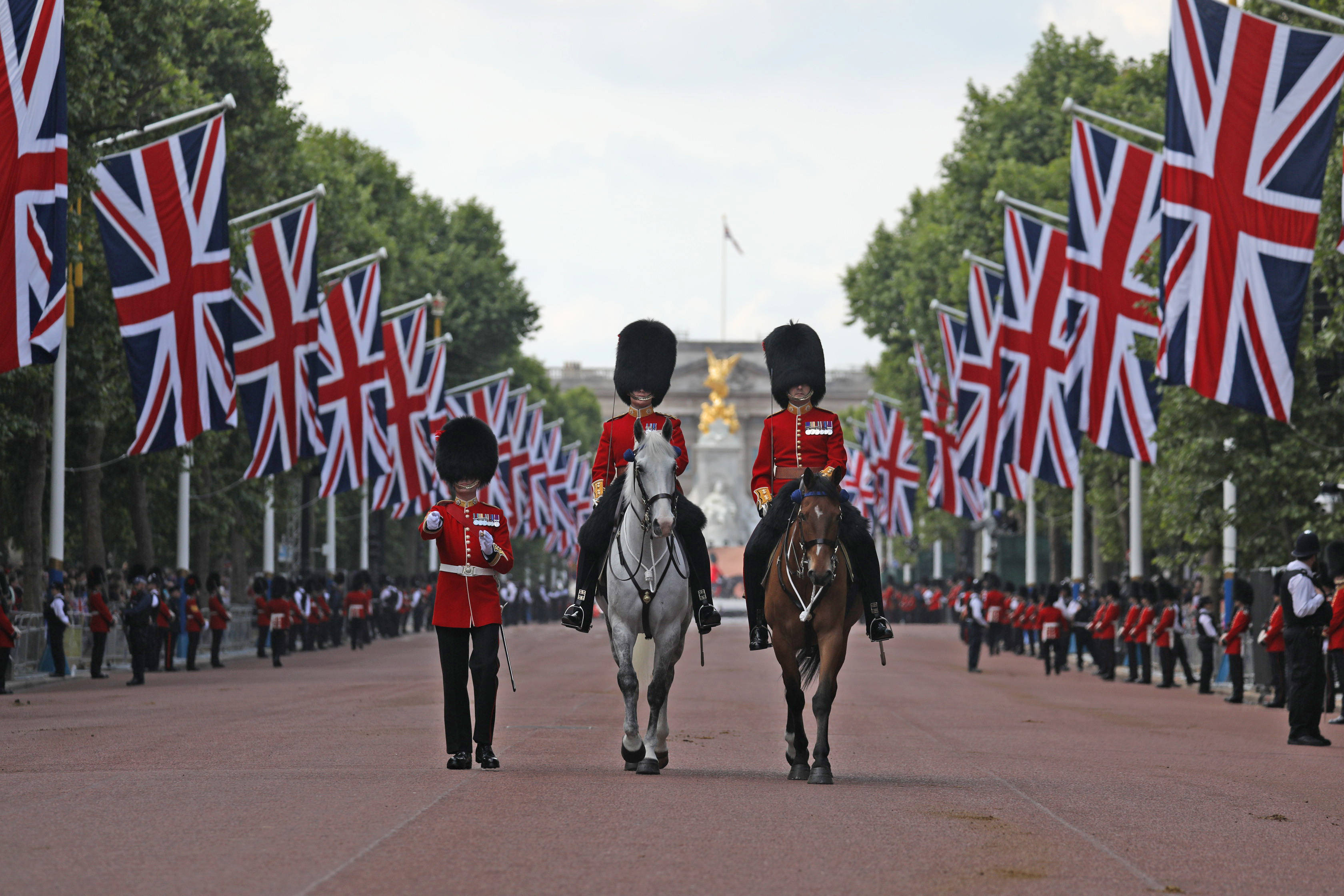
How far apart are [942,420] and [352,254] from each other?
57.7ft

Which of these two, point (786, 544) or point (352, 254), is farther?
point (352, 254)

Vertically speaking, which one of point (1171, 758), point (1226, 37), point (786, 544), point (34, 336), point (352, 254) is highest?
point (352, 254)

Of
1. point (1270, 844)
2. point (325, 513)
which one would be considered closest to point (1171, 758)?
point (1270, 844)

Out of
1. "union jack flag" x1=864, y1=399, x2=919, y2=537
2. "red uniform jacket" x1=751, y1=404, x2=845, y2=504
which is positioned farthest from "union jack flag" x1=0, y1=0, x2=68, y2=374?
"union jack flag" x1=864, y1=399, x2=919, y2=537

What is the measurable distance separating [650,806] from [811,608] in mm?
2573

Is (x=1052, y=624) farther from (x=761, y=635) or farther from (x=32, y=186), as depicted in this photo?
(x=761, y=635)

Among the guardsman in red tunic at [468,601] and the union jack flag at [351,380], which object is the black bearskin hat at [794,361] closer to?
the guardsman in red tunic at [468,601]

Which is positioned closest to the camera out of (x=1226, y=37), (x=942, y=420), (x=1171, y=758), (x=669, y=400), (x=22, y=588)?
(x=1171, y=758)

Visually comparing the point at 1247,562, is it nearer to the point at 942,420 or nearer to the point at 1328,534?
the point at 1328,534

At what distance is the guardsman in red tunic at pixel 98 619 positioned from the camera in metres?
30.4

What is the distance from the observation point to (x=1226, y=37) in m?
20.9

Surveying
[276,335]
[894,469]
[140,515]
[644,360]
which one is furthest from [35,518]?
[894,469]

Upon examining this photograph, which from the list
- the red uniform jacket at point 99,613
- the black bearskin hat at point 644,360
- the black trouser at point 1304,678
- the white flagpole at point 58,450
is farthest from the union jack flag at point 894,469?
the black bearskin hat at point 644,360

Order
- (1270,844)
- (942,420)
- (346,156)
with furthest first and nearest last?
(346,156), (942,420), (1270,844)
